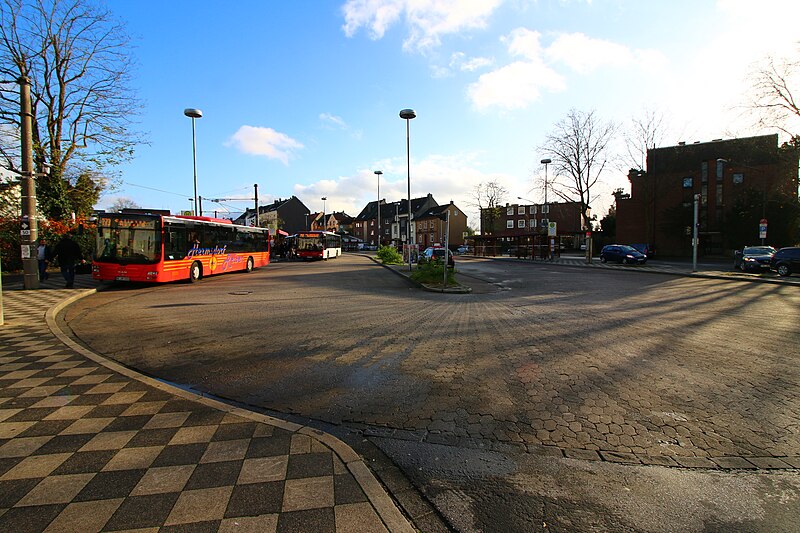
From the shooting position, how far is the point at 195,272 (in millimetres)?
17422

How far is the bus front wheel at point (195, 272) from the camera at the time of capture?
1708 cm

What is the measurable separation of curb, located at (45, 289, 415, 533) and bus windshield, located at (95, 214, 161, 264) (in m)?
9.91

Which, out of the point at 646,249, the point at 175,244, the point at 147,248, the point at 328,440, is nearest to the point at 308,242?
the point at 175,244

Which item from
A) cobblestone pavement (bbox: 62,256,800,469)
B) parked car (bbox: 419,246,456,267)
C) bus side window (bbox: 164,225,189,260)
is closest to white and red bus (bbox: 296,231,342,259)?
parked car (bbox: 419,246,456,267)

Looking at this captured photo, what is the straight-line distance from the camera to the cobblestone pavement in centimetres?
347

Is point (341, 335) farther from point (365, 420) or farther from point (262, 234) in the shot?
point (262, 234)

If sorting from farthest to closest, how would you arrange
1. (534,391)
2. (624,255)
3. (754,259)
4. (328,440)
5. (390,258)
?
(390,258)
(624,255)
(754,259)
(534,391)
(328,440)

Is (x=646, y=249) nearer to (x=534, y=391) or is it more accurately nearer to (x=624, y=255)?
(x=624, y=255)

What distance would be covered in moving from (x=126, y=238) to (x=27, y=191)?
9.95ft

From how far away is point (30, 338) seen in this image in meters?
6.77

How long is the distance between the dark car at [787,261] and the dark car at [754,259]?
2.16 m

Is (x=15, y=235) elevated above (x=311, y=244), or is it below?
above

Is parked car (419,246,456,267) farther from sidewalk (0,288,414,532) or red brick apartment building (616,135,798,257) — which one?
red brick apartment building (616,135,798,257)

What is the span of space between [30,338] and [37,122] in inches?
849
